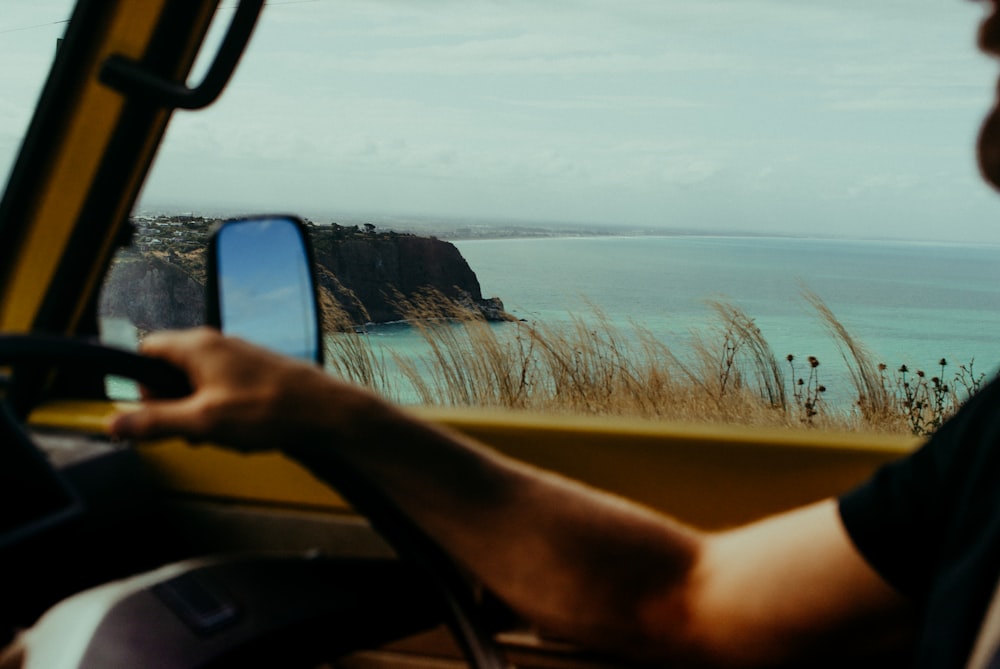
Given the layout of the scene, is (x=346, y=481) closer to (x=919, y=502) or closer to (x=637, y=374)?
(x=919, y=502)

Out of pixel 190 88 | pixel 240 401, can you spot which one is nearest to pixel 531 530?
pixel 240 401

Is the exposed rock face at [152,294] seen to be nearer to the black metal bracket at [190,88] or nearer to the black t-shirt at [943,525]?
the black metal bracket at [190,88]

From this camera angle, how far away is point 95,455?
168cm

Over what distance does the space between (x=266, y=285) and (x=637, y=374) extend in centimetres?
180

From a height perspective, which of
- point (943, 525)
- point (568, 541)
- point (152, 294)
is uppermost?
point (943, 525)

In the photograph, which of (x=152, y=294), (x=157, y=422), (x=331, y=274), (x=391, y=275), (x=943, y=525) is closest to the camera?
(x=157, y=422)

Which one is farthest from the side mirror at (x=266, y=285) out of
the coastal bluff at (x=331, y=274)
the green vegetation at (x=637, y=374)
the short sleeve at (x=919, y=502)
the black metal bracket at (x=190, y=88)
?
the green vegetation at (x=637, y=374)

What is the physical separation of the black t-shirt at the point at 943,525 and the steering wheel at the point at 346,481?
1.37 ft

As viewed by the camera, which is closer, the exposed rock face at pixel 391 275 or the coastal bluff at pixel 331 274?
the coastal bluff at pixel 331 274

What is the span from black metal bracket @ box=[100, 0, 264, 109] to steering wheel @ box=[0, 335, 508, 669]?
680 millimetres

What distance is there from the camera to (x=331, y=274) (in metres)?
2.70

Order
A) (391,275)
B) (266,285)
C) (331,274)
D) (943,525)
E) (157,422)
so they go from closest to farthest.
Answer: (157,422) → (943,525) → (266,285) → (331,274) → (391,275)

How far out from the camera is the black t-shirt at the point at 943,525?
94cm

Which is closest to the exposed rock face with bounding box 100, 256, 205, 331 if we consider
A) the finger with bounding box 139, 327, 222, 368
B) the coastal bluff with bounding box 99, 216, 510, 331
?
the coastal bluff with bounding box 99, 216, 510, 331
